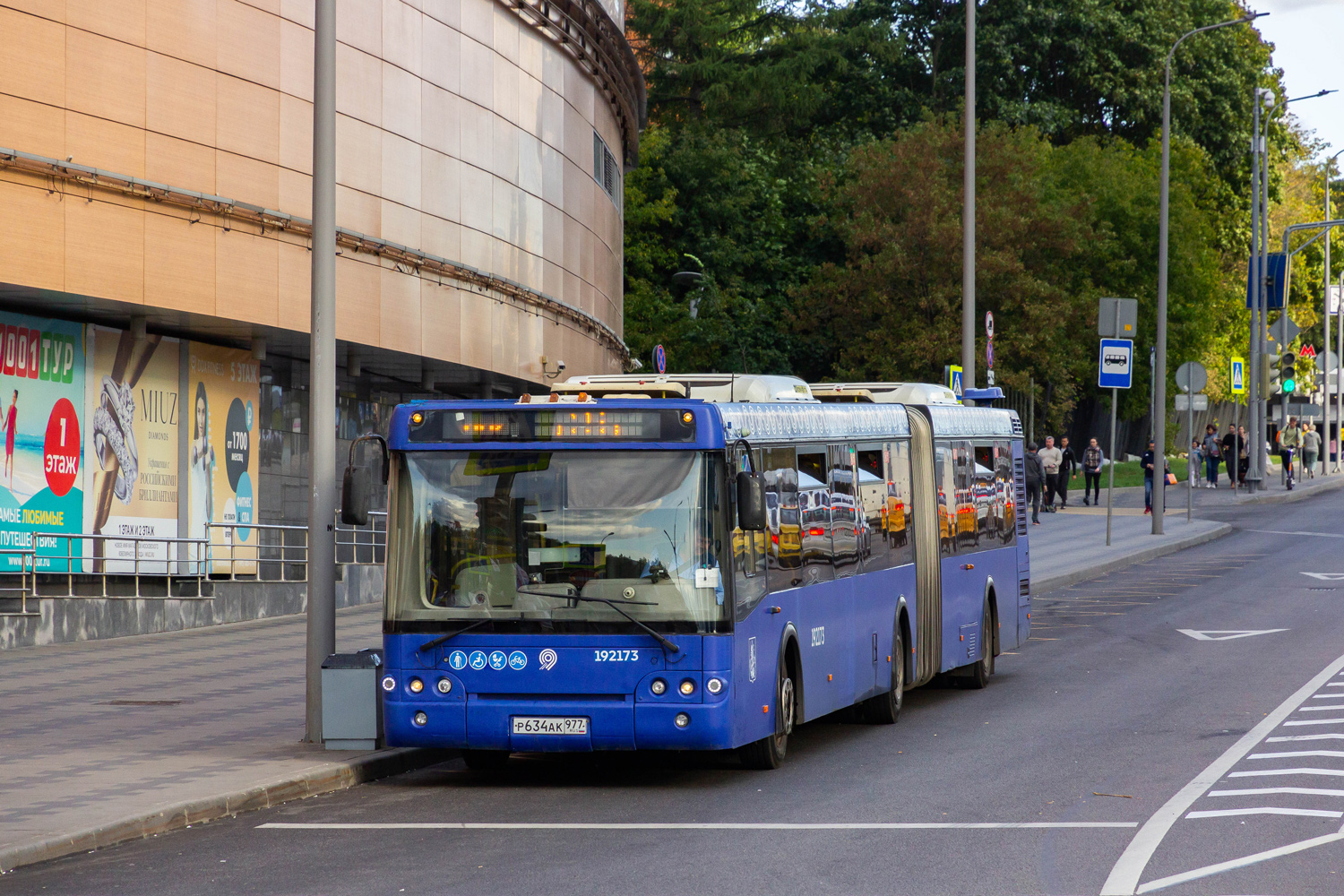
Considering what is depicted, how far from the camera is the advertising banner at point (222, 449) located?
2477 centimetres

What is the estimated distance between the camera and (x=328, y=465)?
1221cm

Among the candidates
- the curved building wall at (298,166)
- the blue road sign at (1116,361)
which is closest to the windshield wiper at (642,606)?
the curved building wall at (298,166)

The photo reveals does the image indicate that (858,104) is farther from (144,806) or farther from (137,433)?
(144,806)

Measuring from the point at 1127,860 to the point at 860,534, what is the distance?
18.4 feet

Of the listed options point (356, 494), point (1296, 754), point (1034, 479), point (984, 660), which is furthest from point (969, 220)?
point (356, 494)

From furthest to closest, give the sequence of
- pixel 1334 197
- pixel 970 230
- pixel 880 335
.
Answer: pixel 1334 197, pixel 880 335, pixel 970 230

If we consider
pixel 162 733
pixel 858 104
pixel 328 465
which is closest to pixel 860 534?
pixel 328 465

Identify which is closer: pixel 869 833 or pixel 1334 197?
pixel 869 833

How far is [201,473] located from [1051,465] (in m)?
22.5

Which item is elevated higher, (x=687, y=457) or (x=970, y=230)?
(x=970, y=230)

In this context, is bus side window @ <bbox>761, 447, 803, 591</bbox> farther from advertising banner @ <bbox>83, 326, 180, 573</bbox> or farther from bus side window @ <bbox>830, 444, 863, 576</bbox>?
advertising banner @ <bbox>83, 326, 180, 573</bbox>

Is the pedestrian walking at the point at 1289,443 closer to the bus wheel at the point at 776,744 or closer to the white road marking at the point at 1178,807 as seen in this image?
the white road marking at the point at 1178,807

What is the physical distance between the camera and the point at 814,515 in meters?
12.7

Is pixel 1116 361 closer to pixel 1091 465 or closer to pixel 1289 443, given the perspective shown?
pixel 1091 465
